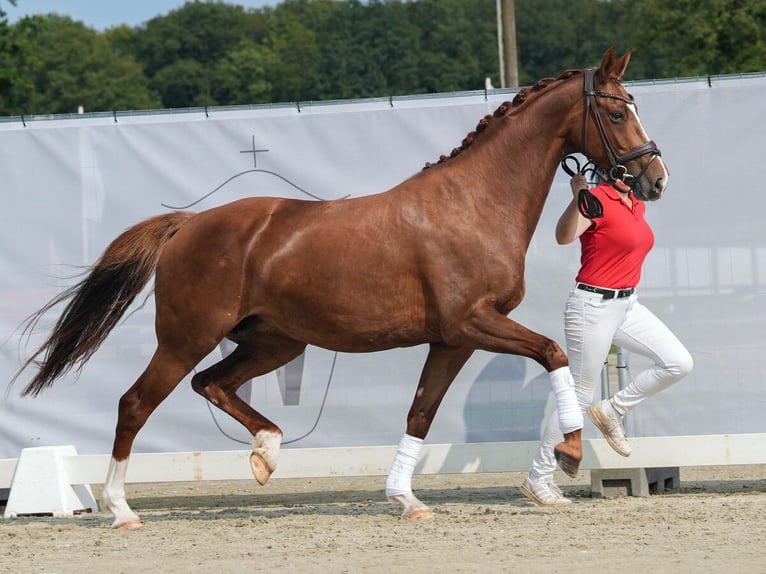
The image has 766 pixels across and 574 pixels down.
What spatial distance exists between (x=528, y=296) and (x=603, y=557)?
100 inches

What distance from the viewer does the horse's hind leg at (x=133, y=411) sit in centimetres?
607

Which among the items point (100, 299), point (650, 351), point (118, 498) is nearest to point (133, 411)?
point (118, 498)

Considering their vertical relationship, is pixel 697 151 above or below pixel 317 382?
above

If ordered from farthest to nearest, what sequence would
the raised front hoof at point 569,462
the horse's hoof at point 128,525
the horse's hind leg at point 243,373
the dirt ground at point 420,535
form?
the horse's hind leg at point 243,373 < the horse's hoof at point 128,525 < the raised front hoof at point 569,462 < the dirt ground at point 420,535

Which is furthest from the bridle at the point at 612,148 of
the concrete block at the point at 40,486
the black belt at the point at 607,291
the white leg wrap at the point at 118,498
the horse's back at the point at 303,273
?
the concrete block at the point at 40,486

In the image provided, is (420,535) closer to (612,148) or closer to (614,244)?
(614,244)

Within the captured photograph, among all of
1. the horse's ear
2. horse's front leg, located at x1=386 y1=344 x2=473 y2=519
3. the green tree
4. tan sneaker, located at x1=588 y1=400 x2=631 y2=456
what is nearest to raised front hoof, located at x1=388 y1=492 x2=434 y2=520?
horse's front leg, located at x1=386 y1=344 x2=473 y2=519

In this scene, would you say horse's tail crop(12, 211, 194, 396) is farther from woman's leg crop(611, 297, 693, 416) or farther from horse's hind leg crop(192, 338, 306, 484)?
woman's leg crop(611, 297, 693, 416)

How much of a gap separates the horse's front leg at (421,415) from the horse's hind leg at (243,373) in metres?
0.72

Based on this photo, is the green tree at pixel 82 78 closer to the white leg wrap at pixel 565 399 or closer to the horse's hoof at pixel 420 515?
the horse's hoof at pixel 420 515

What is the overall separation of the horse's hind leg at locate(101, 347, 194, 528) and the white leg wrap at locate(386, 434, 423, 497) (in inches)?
47.3

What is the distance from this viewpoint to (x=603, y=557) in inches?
184

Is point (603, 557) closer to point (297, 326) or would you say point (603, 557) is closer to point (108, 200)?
point (297, 326)

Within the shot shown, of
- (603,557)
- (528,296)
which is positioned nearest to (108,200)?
(528,296)
